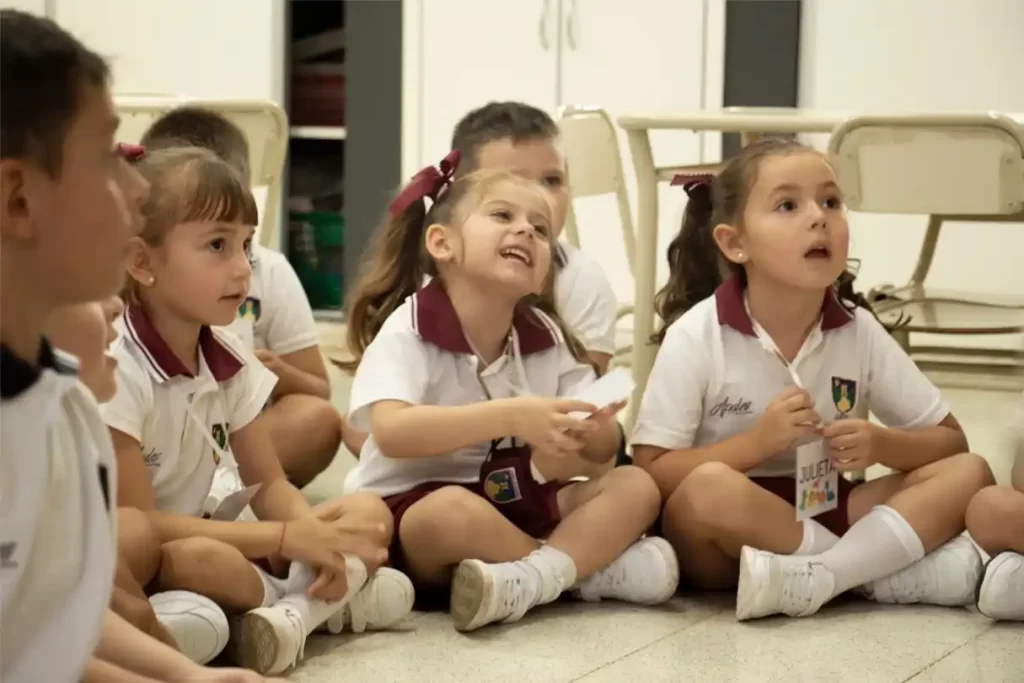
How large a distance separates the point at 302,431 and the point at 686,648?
0.81m

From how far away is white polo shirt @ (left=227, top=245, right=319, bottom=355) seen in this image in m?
2.17

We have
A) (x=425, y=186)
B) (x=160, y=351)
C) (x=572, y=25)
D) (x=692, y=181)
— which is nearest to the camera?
(x=160, y=351)

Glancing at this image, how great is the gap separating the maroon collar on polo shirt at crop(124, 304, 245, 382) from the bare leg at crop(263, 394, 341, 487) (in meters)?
0.56

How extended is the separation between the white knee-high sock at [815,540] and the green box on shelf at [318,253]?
2.91 m

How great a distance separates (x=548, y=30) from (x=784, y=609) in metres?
2.68

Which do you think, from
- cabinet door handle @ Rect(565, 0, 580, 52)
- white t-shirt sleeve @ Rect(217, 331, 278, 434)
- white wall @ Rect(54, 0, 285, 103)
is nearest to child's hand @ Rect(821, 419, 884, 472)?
white t-shirt sleeve @ Rect(217, 331, 278, 434)

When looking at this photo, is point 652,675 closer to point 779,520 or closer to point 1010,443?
point 779,520

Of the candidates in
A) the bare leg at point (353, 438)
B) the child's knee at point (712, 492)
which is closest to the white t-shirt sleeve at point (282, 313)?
the bare leg at point (353, 438)

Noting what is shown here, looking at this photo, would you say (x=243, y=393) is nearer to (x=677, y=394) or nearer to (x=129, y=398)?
(x=129, y=398)

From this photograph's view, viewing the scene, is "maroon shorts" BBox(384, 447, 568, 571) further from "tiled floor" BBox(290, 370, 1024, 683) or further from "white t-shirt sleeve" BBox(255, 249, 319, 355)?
"white t-shirt sleeve" BBox(255, 249, 319, 355)

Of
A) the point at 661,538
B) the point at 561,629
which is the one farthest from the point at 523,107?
the point at 561,629

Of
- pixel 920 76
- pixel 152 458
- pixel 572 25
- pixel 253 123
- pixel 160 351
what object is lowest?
pixel 152 458

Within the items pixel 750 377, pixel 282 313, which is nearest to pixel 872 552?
pixel 750 377

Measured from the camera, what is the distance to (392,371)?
1.70 m
